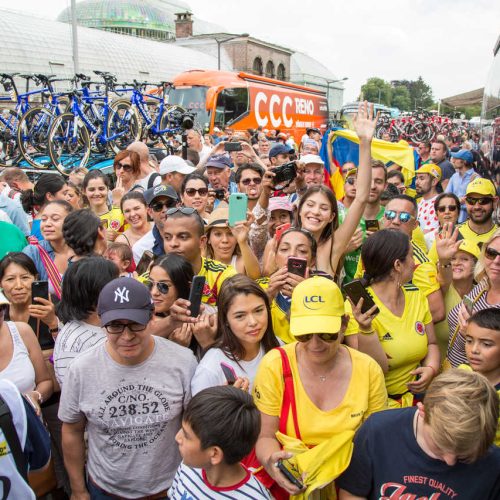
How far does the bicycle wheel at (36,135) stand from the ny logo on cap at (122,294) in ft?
30.3

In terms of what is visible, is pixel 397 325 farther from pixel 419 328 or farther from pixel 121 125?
pixel 121 125

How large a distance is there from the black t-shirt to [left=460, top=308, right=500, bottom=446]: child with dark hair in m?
0.62

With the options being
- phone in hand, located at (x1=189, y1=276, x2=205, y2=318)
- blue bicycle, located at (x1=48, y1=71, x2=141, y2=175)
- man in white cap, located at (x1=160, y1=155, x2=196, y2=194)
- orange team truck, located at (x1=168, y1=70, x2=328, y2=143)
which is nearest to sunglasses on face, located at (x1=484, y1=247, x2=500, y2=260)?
phone in hand, located at (x1=189, y1=276, x2=205, y2=318)

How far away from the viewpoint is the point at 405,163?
795cm

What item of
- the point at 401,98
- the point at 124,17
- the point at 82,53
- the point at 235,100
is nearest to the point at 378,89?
the point at 401,98

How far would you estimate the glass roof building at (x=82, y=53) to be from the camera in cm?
3166

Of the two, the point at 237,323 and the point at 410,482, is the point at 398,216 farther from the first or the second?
the point at 410,482

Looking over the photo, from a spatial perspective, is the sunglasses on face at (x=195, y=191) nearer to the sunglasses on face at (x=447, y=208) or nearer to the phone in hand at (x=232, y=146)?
the phone in hand at (x=232, y=146)

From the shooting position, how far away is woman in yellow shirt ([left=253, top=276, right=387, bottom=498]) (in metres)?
2.33

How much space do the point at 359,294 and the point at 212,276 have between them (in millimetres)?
1111

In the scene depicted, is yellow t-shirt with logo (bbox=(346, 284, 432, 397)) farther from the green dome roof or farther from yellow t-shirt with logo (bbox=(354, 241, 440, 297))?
the green dome roof

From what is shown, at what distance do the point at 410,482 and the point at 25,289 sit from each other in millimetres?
2522

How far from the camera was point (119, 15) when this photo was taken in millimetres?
85750

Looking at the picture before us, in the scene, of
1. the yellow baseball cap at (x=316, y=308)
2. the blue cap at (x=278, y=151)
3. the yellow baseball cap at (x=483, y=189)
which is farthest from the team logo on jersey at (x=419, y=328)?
the blue cap at (x=278, y=151)
